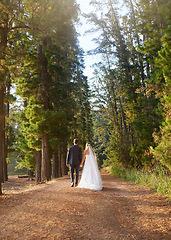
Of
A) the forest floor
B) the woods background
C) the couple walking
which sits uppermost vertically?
the woods background

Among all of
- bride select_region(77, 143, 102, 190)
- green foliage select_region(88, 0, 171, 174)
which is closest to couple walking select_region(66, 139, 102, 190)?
bride select_region(77, 143, 102, 190)

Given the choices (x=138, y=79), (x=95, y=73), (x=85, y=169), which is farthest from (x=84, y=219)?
(x=95, y=73)

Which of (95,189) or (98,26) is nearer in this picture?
(95,189)

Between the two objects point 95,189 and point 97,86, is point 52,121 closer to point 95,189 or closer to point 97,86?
point 95,189

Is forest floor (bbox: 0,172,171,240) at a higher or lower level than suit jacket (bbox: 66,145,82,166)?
lower

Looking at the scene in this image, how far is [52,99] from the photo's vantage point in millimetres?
17141

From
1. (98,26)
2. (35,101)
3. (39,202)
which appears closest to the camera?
(39,202)

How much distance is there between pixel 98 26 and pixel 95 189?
1454cm

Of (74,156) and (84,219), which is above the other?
(74,156)

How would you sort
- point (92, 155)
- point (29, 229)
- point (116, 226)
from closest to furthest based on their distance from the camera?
point (29, 229), point (116, 226), point (92, 155)

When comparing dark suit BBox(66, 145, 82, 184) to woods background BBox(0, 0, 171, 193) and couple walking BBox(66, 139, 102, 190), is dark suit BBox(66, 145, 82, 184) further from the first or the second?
woods background BBox(0, 0, 171, 193)

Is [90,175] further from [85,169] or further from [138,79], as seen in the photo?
[138,79]

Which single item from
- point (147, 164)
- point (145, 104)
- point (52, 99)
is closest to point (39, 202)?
point (147, 164)

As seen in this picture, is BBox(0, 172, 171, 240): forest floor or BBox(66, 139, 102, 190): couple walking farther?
BBox(66, 139, 102, 190): couple walking
